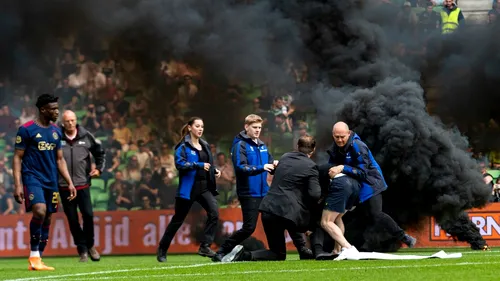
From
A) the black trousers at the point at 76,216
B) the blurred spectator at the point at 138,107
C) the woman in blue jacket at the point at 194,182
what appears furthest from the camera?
the blurred spectator at the point at 138,107

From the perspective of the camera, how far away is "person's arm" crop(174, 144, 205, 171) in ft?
41.8

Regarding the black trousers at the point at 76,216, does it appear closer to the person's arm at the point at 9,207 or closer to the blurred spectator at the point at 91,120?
the blurred spectator at the point at 91,120

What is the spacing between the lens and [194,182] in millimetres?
12969

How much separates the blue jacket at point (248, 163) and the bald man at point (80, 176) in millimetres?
2362

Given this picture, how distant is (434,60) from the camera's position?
1628 cm

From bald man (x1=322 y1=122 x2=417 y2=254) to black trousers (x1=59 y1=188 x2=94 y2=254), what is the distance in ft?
11.5

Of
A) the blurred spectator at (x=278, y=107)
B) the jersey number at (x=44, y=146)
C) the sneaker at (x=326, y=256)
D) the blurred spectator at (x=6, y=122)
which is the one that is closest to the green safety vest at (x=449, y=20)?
the blurred spectator at (x=278, y=107)

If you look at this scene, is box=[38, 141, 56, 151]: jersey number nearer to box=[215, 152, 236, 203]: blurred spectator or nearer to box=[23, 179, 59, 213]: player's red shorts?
box=[23, 179, 59, 213]: player's red shorts

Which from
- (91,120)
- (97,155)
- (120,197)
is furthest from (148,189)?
(97,155)

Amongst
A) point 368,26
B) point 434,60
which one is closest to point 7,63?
point 368,26

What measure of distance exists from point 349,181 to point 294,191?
629 mm

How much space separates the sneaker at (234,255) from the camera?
11.5 meters

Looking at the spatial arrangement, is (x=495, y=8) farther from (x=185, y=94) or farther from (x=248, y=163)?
(x=248, y=163)

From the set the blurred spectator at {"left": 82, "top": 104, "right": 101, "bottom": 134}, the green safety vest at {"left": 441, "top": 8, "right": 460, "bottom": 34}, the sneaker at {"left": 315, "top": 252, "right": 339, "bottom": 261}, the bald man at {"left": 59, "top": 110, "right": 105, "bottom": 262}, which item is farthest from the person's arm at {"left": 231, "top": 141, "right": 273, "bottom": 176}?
the green safety vest at {"left": 441, "top": 8, "right": 460, "bottom": 34}
